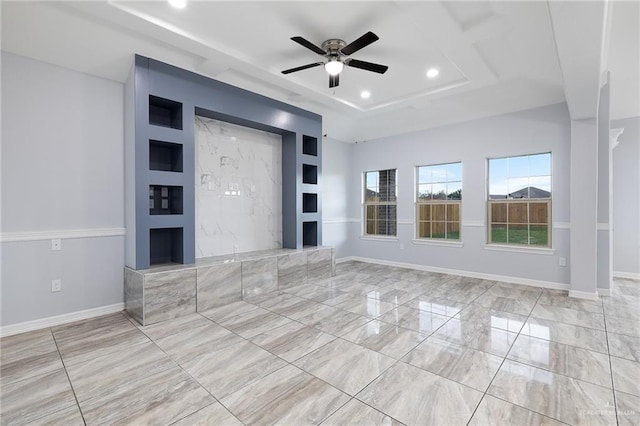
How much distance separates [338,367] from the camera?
2381 mm

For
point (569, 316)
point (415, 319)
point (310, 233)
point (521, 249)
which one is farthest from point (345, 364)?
point (521, 249)

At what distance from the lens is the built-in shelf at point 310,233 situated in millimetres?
5723

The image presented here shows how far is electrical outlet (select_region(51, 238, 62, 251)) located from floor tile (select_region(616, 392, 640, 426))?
5.11 metres

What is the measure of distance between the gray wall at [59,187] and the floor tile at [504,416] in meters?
4.01

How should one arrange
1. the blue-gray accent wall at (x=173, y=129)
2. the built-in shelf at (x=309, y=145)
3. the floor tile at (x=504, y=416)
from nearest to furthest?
the floor tile at (x=504, y=416) → the blue-gray accent wall at (x=173, y=129) → the built-in shelf at (x=309, y=145)

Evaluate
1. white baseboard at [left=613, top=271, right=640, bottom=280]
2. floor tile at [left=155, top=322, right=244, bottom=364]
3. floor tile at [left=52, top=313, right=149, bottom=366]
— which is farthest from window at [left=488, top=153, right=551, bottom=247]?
floor tile at [left=52, top=313, right=149, bottom=366]

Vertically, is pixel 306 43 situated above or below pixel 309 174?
above

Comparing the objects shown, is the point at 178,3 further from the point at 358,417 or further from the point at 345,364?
the point at 358,417

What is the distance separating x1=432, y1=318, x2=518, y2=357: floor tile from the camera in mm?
2705

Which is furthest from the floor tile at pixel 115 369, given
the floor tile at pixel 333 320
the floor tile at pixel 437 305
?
the floor tile at pixel 437 305

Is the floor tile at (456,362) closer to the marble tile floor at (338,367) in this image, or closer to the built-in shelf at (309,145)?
the marble tile floor at (338,367)

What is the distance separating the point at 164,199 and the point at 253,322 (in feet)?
7.04

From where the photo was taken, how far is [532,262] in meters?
4.87

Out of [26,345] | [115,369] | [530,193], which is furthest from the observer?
[530,193]
